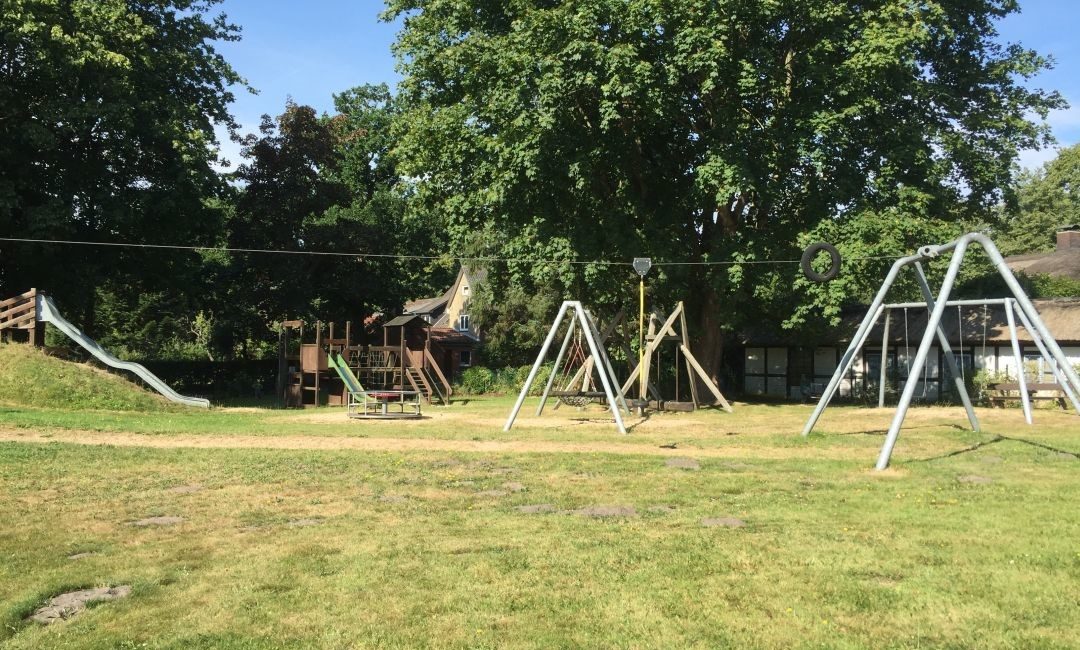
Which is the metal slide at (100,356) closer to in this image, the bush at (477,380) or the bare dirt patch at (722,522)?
the bush at (477,380)

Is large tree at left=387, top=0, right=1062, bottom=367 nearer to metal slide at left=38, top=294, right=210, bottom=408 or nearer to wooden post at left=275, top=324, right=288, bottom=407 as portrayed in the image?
wooden post at left=275, top=324, right=288, bottom=407

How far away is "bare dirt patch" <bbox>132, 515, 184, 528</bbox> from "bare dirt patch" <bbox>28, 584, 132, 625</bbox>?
218 cm

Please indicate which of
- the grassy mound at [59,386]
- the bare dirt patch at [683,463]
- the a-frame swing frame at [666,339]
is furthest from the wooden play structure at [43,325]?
the bare dirt patch at [683,463]

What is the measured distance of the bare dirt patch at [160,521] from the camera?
8.08 metres

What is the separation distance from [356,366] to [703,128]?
1521 cm

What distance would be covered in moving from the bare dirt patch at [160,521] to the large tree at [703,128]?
57.1 feet

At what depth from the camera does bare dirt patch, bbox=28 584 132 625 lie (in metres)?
5.32

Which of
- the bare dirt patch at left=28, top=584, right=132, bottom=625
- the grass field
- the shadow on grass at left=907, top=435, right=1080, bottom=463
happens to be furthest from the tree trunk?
the bare dirt patch at left=28, top=584, right=132, bottom=625

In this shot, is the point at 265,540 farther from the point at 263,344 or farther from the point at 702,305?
the point at 263,344

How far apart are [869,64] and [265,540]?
21695 mm

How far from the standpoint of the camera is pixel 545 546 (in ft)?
23.2

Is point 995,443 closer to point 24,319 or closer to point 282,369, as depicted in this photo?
point 282,369

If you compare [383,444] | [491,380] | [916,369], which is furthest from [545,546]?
[491,380]

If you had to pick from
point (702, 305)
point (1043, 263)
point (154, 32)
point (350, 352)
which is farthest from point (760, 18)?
point (1043, 263)
